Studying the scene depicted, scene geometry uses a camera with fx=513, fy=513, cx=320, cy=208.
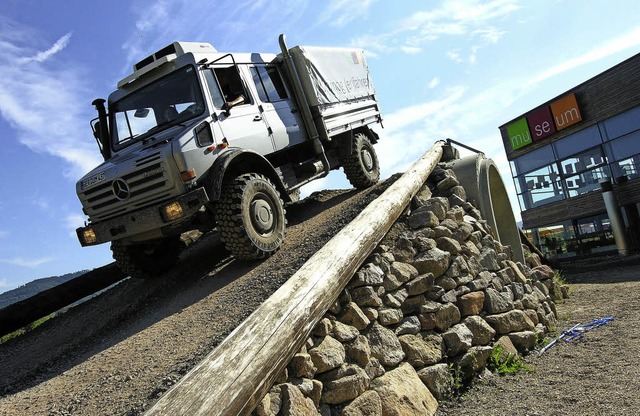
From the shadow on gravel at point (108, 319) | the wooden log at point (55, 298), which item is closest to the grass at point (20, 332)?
the wooden log at point (55, 298)

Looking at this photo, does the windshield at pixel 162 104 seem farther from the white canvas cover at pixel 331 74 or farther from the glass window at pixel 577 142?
the glass window at pixel 577 142

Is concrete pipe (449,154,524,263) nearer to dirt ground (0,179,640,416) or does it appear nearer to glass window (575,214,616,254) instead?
dirt ground (0,179,640,416)

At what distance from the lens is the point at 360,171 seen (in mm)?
10320

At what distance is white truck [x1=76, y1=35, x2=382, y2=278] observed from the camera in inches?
239

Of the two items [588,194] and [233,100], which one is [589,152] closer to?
[588,194]

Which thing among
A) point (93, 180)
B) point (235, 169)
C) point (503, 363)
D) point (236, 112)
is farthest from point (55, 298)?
point (503, 363)

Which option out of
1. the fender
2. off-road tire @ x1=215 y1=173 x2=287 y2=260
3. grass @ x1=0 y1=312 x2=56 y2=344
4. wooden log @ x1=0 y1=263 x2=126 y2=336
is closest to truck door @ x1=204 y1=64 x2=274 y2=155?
the fender

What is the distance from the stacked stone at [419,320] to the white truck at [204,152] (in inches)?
69.6

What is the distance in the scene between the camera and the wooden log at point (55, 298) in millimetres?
7906

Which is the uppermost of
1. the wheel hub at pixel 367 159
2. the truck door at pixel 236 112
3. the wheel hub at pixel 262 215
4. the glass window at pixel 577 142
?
the truck door at pixel 236 112

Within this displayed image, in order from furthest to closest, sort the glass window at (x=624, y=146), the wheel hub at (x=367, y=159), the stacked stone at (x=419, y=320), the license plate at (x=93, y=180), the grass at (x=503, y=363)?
the glass window at (x=624, y=146) → the wheel hub at (x=367, y=159) → the license plate at (x=93, y=180) → the grass at (x=503, y=363) → the stacked stone at (x=419, y=320)

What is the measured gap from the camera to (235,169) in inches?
273

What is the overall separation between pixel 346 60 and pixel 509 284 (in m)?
5.66

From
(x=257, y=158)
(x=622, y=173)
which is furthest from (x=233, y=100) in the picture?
(x=622, y=173)
